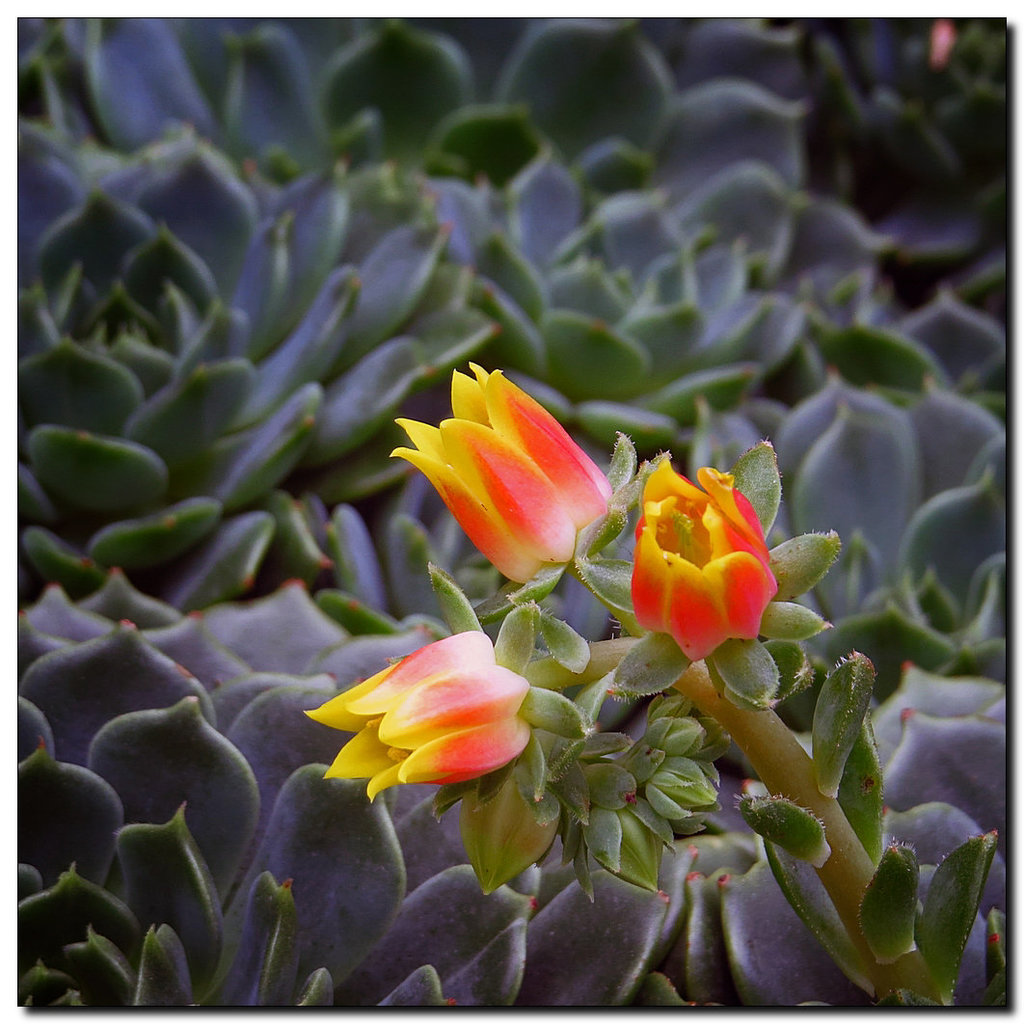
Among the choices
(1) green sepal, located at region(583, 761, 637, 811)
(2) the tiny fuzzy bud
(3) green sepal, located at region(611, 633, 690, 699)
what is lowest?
(1) green sepal, located at region(583, 761, 637, 811)

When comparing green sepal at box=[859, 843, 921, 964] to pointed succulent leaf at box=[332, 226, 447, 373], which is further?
pointed succulent leaf at box=[332, 226, 447, 373]

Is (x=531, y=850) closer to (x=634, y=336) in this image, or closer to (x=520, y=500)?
(x=520, y=500)

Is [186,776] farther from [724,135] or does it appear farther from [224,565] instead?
[724,135]

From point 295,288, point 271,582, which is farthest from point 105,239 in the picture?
point 271,582

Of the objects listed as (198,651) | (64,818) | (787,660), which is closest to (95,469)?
(198,651)

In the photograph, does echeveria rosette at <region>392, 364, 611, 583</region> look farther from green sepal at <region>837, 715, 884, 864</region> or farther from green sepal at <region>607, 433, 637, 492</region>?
green sepal at <region>837, 715, 884, 864</region>

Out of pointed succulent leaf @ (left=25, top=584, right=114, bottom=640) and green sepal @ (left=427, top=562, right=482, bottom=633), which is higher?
green sepal @ (left=427, top=562, right=482, bottom=633)

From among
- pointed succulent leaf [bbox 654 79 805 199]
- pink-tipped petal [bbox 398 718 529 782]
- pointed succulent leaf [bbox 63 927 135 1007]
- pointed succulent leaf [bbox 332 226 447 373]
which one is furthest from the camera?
pointed succulent leaf [bbox 654 79 805 199]

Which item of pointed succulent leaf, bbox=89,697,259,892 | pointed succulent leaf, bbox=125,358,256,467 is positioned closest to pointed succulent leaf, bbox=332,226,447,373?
pointed succulent leaf, bbox=125,358,256,467
